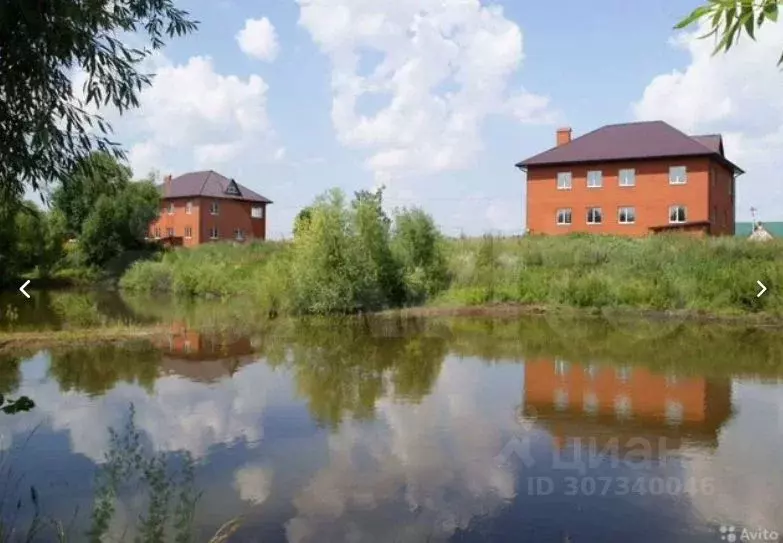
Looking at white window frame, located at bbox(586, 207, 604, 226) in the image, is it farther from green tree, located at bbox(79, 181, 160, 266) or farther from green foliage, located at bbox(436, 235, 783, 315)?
green tree, located at bbox(79, 181, 160, 266)

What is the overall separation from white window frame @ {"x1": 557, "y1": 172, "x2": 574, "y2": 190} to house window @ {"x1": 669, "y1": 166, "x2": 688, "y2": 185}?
5.43m

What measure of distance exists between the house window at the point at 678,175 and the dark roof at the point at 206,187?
109 feet

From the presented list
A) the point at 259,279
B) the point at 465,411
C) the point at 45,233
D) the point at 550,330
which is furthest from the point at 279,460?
the point at 45,233

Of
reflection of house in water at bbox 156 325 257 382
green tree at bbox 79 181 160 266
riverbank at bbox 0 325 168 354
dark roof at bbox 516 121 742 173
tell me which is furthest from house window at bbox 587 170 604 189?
riverbank at bbox 0 325 168 354

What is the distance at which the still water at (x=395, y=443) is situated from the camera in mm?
6258

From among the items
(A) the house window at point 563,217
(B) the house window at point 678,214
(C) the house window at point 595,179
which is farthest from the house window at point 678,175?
(A) the house window at point 563,217

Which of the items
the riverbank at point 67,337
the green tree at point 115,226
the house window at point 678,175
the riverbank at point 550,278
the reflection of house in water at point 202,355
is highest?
the house window at point 678,175

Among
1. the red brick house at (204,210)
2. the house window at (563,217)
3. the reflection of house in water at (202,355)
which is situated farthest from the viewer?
the red brick house at (204,210)

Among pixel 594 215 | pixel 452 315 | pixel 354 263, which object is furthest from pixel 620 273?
pixel 594 215

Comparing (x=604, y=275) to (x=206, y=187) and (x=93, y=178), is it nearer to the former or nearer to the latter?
(x=93, y=178)

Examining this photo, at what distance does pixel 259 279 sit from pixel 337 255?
3.60 meters

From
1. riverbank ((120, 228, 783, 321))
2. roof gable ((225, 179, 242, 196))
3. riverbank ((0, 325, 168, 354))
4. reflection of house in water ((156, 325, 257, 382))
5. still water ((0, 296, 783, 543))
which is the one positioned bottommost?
still water ((0, 296, 783, 543))

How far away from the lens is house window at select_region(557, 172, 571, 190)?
40.9m

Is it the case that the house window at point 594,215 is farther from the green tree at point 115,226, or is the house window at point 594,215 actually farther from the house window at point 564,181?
Answer: the green tree at point 115,226
